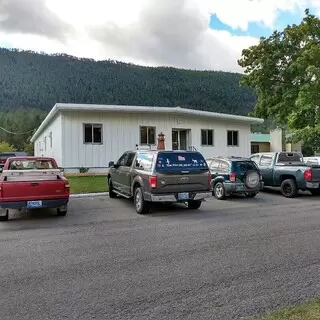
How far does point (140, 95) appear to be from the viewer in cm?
7588

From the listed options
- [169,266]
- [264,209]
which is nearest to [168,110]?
[264,209]

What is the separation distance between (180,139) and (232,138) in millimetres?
4119

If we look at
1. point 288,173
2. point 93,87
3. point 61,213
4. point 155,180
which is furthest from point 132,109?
point 93,87

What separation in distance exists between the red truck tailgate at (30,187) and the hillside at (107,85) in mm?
51535

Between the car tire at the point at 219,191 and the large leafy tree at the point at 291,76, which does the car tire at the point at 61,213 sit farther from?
the large leafy tree at the point at 291,76

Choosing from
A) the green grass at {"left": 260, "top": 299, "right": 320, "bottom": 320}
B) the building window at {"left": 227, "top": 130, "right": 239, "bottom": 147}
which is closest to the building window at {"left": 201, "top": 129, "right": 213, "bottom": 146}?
the building window at {"left": 227, "top": 130, "right": 239, "bottom": 147}

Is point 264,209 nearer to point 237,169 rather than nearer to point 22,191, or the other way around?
point 237,169

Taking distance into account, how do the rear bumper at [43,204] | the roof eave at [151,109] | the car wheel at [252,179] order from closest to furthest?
the rear bumper at [43,204], the car wheel at [252,179], the roof eave at [151,109]

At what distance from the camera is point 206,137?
85.0 ft

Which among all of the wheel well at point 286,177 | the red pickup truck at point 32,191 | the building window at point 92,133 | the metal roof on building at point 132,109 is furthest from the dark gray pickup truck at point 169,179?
the building window at point 92,133

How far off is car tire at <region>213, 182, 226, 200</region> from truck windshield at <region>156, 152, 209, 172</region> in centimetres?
289

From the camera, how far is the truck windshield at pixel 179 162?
10719 millimetres

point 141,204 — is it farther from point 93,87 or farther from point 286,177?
point 93,87

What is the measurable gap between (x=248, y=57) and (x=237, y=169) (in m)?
17.8
